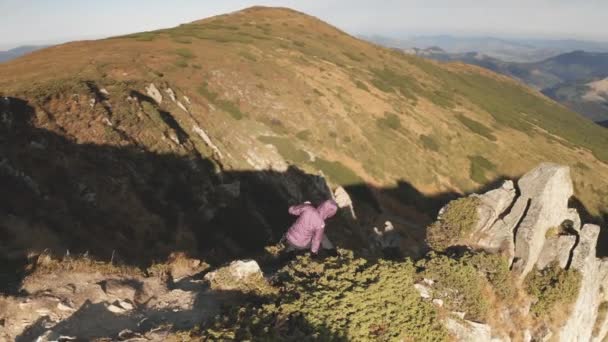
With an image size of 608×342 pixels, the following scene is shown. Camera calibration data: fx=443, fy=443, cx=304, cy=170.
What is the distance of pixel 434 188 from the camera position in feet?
243

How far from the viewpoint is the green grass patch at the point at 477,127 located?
340 feet

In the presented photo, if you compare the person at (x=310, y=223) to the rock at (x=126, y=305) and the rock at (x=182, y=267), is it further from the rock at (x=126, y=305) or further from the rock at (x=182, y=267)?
the rock at (x=126, y=305)

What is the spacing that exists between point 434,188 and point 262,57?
40.0 meters

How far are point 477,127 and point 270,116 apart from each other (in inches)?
2522

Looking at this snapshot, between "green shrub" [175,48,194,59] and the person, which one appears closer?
the person

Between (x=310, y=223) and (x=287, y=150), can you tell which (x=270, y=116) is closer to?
(x=287, y=150)

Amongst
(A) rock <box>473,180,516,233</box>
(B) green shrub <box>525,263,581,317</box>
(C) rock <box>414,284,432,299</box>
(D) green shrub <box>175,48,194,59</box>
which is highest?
(D) green shrub <box>175,48,194,59</box>

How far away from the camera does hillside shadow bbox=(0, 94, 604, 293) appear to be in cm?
2073

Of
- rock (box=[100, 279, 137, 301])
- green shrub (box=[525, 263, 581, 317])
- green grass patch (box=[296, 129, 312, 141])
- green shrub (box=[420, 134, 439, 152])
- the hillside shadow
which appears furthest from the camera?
green shrub (box=[420, 134, 439, 152])

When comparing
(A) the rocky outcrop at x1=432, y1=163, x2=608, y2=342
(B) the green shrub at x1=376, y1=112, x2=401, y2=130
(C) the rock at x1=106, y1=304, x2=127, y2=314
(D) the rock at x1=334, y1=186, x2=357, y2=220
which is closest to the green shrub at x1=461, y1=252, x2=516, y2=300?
(A) the rocky outcrop at x1=432, y1=163, x2=608, y2=342

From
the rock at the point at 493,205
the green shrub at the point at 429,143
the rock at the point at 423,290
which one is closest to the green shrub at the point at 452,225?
the rock at the point at 493,205

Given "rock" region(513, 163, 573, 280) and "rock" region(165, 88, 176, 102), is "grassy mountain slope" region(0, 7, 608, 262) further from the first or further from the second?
"rock" region(513, 163, 573, 280)

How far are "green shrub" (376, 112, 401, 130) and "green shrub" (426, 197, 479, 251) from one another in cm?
5700

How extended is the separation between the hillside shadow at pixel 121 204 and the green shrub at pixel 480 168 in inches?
1813
